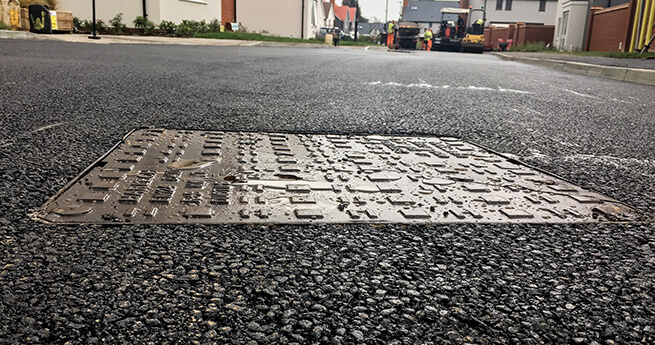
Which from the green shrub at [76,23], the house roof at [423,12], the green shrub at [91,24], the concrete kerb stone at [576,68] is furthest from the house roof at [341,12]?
the concrete kerb stone at [576,68]

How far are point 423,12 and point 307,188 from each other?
87852 millimetres

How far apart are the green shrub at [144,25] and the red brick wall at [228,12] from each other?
8.30 m

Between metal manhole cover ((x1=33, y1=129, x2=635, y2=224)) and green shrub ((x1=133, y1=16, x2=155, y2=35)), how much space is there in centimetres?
2012

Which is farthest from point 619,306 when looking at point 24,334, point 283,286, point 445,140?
point 445,140

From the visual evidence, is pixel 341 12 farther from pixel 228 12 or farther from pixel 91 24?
pixel 91 24

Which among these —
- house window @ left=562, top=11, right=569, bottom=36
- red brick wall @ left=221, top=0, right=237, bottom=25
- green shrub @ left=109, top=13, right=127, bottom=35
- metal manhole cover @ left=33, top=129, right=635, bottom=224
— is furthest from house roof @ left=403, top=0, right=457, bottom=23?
metal manhole cover @ left=33, top=129, right=635, bottom=224

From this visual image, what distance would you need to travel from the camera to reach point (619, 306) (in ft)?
4.39

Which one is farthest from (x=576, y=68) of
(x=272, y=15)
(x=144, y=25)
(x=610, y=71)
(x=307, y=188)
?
(x=272, y=15)

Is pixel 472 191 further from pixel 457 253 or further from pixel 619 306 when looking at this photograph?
pixel 619 306

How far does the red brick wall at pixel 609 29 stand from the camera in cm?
2294

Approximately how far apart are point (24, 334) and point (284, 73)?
7392 millimetres

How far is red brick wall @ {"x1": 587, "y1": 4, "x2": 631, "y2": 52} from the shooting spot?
2294 cm

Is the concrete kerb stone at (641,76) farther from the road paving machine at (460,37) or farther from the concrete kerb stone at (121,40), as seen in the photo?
the road paving machine at (460,37)

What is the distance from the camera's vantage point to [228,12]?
98.3 ft
